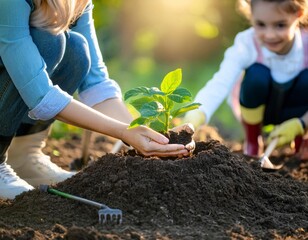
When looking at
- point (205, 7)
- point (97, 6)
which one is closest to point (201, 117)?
point (97, 6)

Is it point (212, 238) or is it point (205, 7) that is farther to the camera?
point (205, 7)

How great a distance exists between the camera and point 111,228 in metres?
2.67

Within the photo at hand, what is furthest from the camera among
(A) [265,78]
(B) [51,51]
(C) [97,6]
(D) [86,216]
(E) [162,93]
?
(C) [97,6]

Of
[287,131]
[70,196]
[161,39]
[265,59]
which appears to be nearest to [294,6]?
[265,59]

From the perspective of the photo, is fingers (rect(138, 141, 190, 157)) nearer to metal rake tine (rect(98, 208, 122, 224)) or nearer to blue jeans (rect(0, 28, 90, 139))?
metal rake tine (rect(98, 208, 122, 224))

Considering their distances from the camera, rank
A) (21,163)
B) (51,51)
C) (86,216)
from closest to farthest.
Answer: (86,216) → (51,51) → (21,163)

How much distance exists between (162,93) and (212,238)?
64 centimetres

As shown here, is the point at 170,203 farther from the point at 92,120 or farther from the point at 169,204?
the point at 92,120

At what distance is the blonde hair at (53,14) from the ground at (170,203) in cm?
56

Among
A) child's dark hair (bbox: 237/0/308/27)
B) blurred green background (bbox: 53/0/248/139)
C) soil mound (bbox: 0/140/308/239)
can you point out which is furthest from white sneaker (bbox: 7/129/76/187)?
blurred green background (bbox: 53/0/248/139)

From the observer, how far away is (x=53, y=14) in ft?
10.2

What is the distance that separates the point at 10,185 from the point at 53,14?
726 millimetres

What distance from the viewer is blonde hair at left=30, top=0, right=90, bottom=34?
10.1ft

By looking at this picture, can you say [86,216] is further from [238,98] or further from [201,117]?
[238,98]
